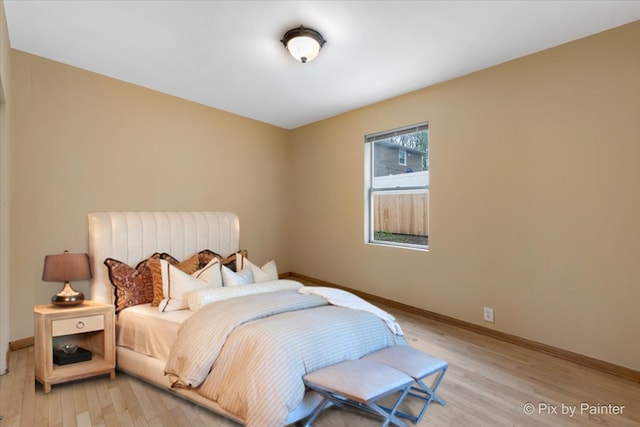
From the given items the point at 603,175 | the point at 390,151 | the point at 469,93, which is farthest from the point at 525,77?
the point at 390,151

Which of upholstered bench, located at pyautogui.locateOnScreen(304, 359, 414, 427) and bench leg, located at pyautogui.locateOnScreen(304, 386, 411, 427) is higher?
upholstered bench, located at pyautogui.locateOnScreen(304, 359, 414, 427)

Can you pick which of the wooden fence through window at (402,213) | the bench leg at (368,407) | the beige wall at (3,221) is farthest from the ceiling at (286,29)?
the bench leg at (368,407)

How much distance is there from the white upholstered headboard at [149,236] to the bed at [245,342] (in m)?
0.02

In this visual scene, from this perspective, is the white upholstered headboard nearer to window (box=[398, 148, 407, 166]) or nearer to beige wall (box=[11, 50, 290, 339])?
beige wall (box=[11, 50, 290, 339])

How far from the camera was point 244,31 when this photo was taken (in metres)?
2.60

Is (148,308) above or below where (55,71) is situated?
below

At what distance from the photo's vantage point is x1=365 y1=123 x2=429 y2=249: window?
392cm

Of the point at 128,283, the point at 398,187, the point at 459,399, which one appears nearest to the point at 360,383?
the point at 459,399

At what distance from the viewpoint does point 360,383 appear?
5.45 ft

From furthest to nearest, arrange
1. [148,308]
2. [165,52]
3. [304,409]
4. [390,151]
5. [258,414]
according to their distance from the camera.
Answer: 1. [390,151]
2. [165,52]
3. [148,308]
4. [304,409]
5. [258,414]

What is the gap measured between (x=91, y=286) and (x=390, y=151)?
3.65m

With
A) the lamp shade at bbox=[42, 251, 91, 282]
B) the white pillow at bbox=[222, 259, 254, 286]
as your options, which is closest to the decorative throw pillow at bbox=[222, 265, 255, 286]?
the white pillow at bbox=[222, 259, 254, 286]

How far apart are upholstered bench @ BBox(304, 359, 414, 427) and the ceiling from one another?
7.77 ft

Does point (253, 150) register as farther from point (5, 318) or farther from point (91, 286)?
point (5, 318)
